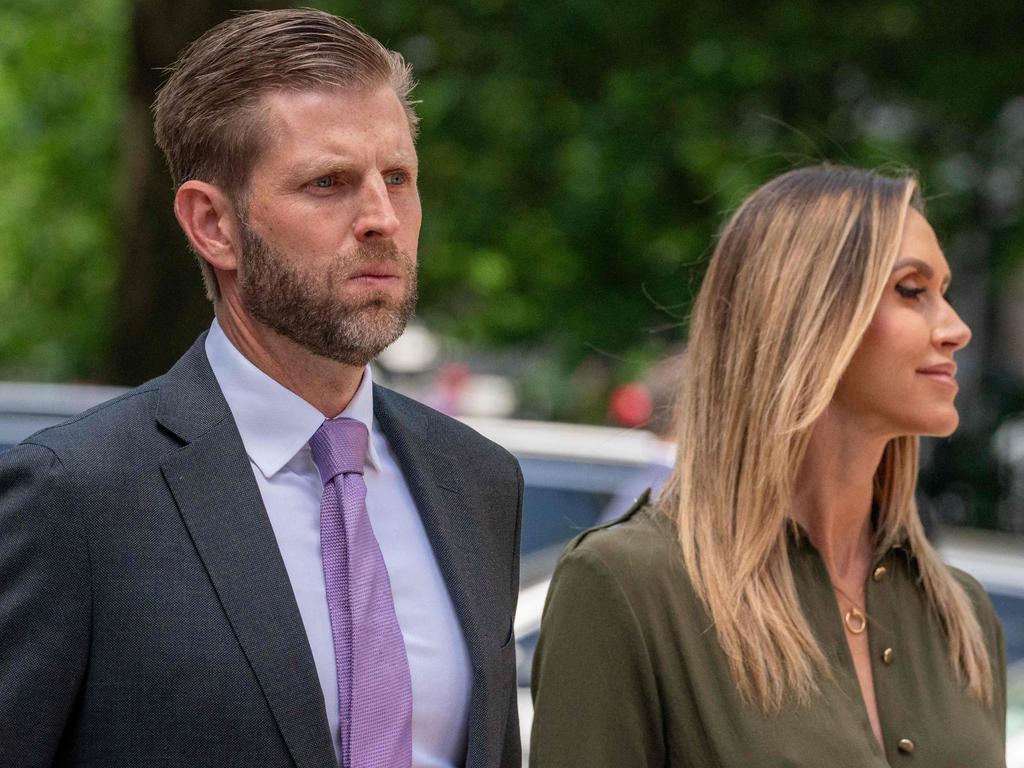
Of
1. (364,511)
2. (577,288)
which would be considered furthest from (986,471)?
(364,511)

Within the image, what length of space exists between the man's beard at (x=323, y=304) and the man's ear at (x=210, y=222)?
0.14 ft

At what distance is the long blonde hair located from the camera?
2.91m

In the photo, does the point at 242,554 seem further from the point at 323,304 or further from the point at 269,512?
the point at 323,304

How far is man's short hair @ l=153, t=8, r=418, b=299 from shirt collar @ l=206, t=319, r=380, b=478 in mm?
162

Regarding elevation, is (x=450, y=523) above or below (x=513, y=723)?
above

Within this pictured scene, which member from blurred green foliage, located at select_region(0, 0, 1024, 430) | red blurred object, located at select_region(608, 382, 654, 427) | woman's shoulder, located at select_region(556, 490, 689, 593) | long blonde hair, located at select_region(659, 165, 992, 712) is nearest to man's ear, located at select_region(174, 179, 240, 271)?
woman's shoulder, located at select_region(556, 490, 689, 593)

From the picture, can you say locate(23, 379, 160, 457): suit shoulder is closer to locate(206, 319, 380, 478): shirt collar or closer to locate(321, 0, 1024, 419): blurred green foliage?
locate(206, 319, 380, 478): shirt collar

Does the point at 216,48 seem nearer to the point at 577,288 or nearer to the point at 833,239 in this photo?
the point at 833,239

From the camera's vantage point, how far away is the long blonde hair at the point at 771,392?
9.53ft

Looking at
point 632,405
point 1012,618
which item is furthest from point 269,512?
point 632,405

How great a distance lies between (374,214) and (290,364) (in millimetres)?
276

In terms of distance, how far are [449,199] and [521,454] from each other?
12.7 feet

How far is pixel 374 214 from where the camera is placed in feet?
7.62

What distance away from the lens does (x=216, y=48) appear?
2416 millimetres
